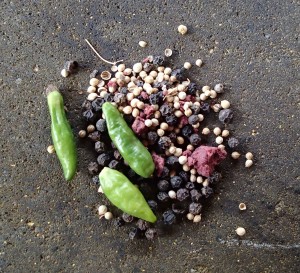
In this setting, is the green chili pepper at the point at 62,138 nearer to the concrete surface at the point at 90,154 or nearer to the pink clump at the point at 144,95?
the concrete surface at the point at 90,154

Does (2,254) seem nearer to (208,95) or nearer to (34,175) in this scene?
(34,175)

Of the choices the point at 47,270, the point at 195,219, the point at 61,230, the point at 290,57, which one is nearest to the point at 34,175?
the point at 61,230

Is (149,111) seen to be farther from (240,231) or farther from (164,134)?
(240,231)

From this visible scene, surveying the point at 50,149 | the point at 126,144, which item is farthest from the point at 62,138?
the point at 126,144

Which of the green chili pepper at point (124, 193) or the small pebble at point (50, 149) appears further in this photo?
the small pebble at point (50, 149)

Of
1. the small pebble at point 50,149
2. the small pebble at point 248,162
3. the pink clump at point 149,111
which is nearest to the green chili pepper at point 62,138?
the small pebble at point 50,149

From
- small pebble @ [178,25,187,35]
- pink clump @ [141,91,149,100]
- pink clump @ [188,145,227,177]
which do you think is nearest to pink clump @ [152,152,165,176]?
pink clump @ [188,145,227,177]

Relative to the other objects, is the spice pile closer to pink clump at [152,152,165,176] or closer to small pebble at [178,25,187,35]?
pink clump at [152,152,165,176]
